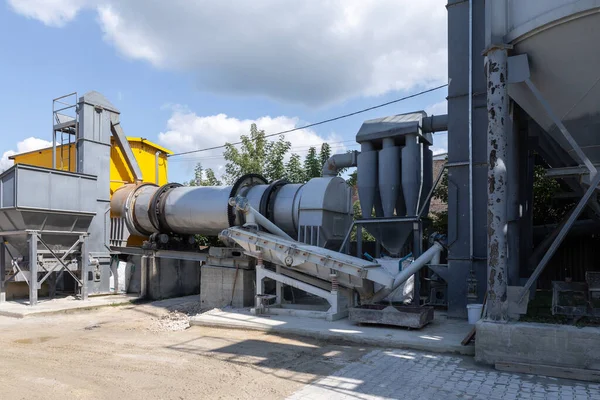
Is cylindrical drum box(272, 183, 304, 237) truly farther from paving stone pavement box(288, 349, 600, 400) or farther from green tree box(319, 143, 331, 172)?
green tree box(319, 143, 331, 172)

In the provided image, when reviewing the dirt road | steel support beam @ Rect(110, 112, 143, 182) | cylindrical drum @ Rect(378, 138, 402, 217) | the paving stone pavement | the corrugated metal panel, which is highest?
steel support beam @ Rect(110, 112, 143, 182)

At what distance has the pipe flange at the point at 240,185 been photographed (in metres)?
11.9

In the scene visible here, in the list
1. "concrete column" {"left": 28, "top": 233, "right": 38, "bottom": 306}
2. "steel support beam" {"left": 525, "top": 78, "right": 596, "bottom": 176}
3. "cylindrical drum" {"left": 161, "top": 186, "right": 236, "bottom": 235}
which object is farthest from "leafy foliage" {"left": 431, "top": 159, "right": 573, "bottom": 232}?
"concrete column" {"left": 28, "top": 233, "right": 38, "bottom": 306}

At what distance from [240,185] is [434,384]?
7875 millimetres

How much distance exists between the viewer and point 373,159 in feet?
36.8

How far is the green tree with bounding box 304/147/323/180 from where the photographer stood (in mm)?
21300

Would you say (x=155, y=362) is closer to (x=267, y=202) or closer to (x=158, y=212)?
(x=267, y=202)

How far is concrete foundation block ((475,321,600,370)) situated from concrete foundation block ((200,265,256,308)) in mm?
6108

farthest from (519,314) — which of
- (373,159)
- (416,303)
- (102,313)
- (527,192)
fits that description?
(102,313)

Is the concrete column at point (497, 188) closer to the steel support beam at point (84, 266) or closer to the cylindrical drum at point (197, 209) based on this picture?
the cylindrical drum at point (197, 209)

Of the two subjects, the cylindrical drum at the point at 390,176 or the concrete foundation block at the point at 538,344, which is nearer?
the concrete foundation block at the point at 538,344

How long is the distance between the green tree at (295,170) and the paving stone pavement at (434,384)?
1492 cm

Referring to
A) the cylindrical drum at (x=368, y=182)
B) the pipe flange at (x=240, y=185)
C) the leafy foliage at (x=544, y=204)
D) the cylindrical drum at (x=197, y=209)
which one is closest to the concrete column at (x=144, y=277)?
the cylindrical drum at (x=197, y=209)

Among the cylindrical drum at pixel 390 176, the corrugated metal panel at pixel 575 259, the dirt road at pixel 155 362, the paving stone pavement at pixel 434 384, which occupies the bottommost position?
the dirt road at pixel 155 362
